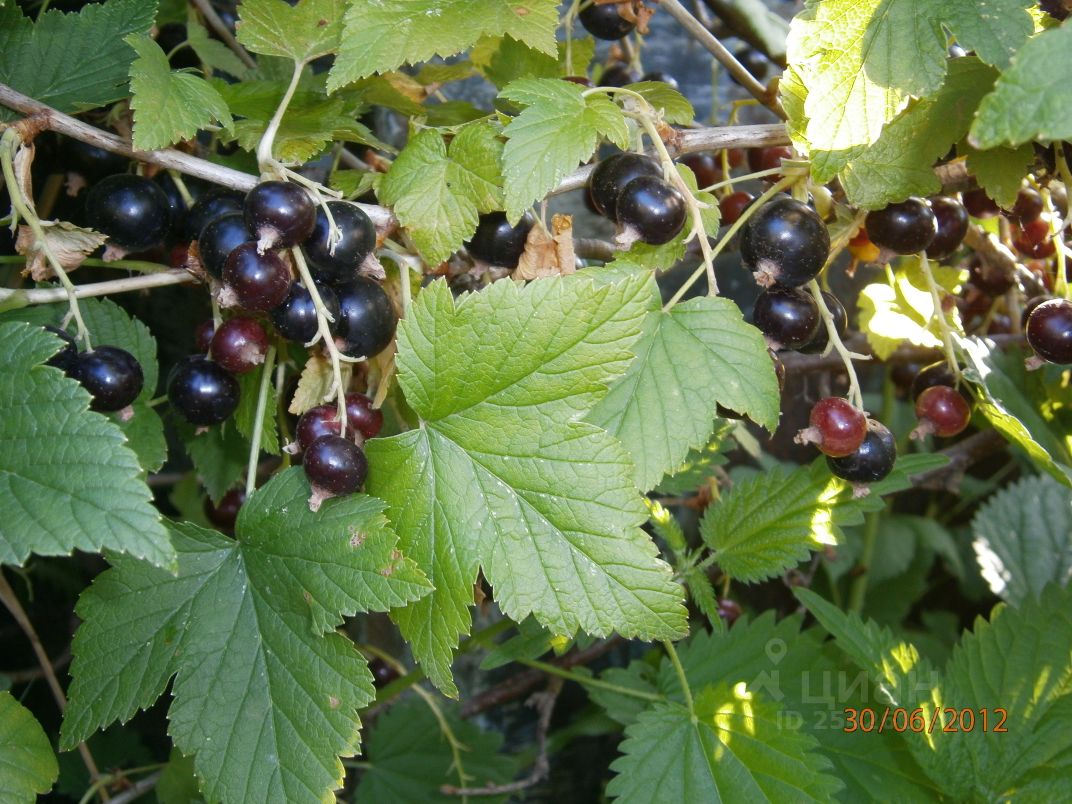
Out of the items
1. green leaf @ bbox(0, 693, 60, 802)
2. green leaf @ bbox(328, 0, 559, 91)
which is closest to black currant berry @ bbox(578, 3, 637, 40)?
green leaf @ bbox(328, 0, 559, 91)

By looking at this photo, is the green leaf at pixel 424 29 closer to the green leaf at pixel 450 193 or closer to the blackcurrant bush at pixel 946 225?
the green leaf at pixel 450 193

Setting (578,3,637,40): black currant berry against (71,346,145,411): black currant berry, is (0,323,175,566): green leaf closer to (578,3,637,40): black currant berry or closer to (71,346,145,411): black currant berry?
(71,346,145,411): black currant berry

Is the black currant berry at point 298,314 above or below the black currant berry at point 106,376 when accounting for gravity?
above

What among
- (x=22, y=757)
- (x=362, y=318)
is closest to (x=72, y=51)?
(x=362, y=318)

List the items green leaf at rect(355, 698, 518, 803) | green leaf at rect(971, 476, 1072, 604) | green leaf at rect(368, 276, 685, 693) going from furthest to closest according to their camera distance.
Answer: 1. green leaf at rect(971, 476, 1072, 604)
2. green leaf at rect(355, 698, 518, 803)
3. green leaf at rect(368, 276, 685, 693)

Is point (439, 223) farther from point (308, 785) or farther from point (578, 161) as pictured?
point (308, 785)

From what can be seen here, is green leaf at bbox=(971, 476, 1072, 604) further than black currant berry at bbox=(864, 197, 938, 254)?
Yes

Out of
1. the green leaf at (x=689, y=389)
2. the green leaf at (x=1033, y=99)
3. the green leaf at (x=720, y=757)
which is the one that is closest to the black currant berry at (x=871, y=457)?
the green leaf at (x=689, y=389)

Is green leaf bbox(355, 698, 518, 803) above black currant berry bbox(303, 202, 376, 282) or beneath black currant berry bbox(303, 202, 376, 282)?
beneath
